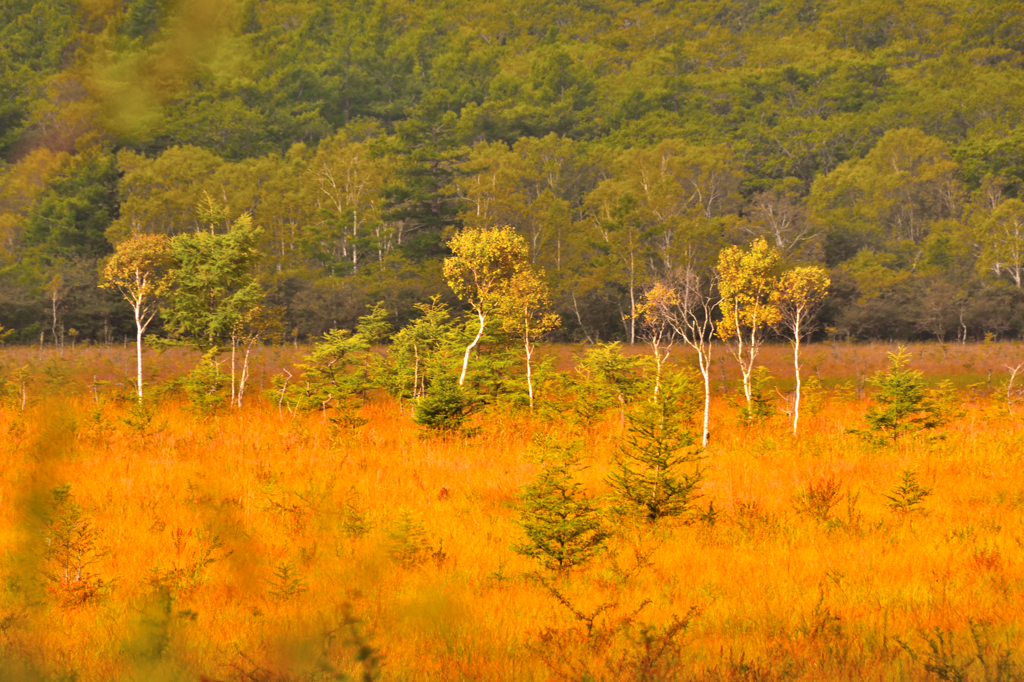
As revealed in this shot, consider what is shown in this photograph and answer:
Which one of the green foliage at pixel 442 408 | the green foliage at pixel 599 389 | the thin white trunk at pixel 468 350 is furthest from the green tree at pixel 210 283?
the green foliage at pixel 599 389

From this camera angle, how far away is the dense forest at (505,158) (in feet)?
4.02

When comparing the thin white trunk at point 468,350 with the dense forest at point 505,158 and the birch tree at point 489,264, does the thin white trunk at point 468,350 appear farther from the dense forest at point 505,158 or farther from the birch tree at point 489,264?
the dense forest at point 505,158

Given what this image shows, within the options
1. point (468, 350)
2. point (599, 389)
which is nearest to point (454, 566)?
point (599, 389)

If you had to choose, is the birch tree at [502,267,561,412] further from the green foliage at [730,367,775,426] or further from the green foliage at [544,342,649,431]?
the green foliage at [730,367,775,426]

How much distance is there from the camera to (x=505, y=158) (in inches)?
2315

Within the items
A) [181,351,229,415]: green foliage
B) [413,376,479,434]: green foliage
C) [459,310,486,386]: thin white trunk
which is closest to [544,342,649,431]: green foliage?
[459,310,486,386]: thin white trunk

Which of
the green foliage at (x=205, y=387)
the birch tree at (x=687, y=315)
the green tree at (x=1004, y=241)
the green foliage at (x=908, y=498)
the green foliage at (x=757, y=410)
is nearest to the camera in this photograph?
the green foliage at (x=908, y=498)

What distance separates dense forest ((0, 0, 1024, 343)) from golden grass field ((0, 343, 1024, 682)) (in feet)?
1.84

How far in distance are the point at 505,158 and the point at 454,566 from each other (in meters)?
54.3

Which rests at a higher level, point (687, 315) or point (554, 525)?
point (687, 315)

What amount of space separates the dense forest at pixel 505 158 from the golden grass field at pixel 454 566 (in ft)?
1.84

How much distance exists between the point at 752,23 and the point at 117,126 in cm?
15834

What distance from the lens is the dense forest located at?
4.02 ft

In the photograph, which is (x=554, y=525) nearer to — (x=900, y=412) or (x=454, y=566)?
(x=454, y=566)
